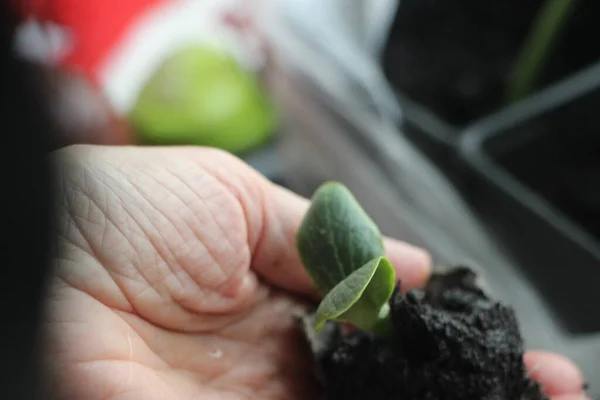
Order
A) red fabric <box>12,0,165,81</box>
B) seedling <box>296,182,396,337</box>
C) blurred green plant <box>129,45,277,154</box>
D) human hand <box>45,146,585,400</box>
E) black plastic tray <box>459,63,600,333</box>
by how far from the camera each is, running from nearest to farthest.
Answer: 1. human hand <box>45,146,585,400</box>
2. seedling <box>296,182,396,337</box>
3. black plastic tray <box>459,63,600,333</box>
4. blurred green plant <box>129,45,277,154</box>
5. red fabric <box>12,0,165,81</box>

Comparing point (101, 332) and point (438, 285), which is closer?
point (101, 332)

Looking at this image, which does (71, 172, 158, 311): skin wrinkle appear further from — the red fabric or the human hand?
the red fabric

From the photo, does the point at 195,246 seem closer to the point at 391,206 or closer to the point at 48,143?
the point at 48,143

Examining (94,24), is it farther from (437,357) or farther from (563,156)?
(437,357)

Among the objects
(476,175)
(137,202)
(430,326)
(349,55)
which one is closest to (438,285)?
(430,326)

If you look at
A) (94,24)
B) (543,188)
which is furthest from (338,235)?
(94,24)

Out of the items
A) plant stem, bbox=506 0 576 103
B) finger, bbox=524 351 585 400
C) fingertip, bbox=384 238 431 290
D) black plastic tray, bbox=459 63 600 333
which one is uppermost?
plant stem, bbox=506 0 576 103

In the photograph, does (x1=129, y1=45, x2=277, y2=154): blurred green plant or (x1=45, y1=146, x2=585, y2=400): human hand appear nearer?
(x1=45, y1=146, x2=585, y2=400): human hand

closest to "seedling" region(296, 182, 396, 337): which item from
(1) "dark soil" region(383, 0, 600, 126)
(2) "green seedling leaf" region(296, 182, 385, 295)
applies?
(2) "green seedling leaf" region(296, 182, 385, 295)
